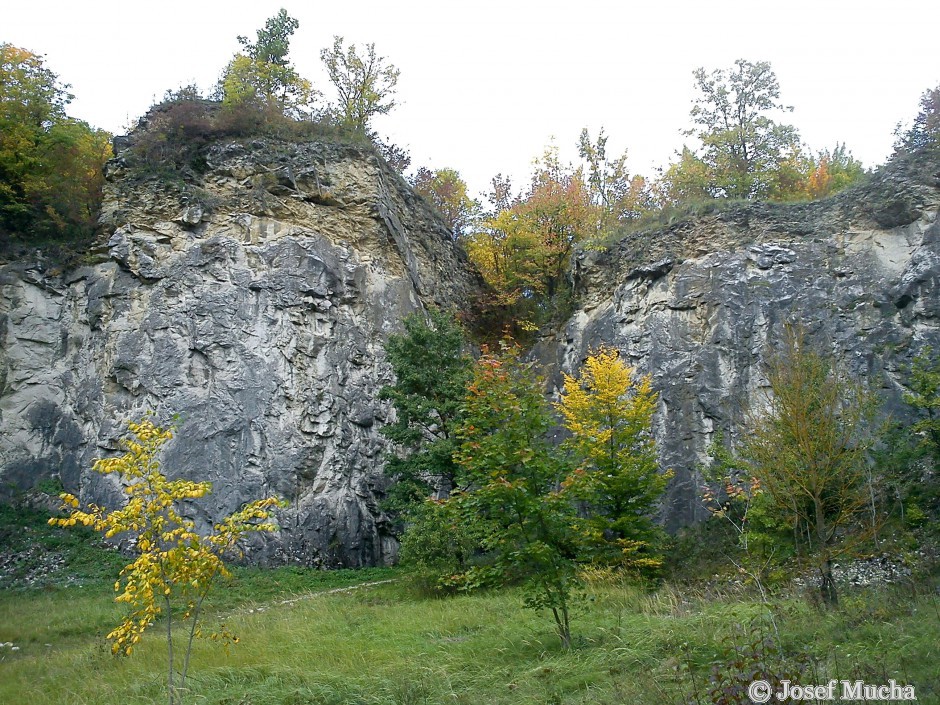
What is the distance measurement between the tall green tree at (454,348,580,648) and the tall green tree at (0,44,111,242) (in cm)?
1851

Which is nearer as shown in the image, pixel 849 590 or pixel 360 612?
pixel 849 590

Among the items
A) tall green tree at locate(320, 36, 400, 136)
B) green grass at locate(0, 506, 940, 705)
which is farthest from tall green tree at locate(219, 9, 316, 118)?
green grass at locate(0, 506, 940, 705)

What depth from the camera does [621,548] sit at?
15172 mm

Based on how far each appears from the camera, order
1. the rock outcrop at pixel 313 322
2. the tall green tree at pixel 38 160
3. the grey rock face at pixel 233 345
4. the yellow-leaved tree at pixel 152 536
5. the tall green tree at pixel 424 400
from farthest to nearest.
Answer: the tall green tree at pixel 38 160
the rock outcrop at pixel 313 322
the grey rock face at pixel 233 345
the tall green tree at pixel 424 400
the yellow-leaved tree at pixel 152 536

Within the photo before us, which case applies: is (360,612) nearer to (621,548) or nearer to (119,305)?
(621,548)

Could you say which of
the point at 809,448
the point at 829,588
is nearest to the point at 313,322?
the point at 809,448

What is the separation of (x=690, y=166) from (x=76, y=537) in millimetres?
24717

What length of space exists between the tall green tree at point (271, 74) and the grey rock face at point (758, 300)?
14.0 m

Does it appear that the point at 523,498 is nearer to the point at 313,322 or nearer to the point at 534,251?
the point at 313,322

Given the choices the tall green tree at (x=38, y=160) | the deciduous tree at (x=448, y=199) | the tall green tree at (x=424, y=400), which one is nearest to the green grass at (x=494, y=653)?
the tall green tree at (x=424, y=400)

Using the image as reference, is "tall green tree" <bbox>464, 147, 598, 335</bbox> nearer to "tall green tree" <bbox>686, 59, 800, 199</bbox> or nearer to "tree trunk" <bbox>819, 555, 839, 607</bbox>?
"tall green tree" <bbox>686, 59, 800, 199</bbox>

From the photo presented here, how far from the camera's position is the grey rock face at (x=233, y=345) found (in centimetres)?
1836

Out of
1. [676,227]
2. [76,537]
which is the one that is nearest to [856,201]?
[676,227]

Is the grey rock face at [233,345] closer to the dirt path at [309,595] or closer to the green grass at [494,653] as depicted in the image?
the dirt path at [309,595]
